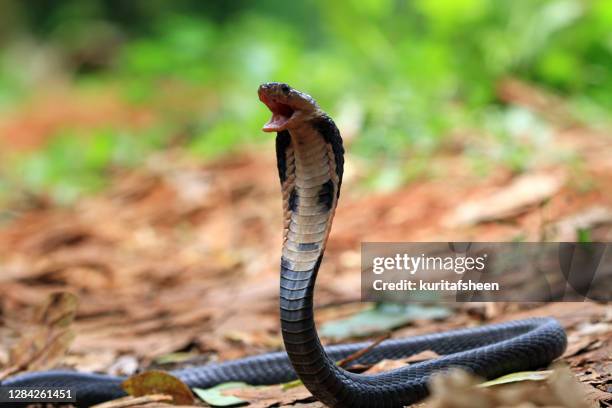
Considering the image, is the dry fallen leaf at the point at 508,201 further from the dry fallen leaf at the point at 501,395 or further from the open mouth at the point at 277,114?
the dry fallen leaf at the point at 501,395

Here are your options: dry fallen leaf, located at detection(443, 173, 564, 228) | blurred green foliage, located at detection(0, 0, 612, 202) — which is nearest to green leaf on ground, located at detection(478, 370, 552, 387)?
dry fallen leaf, located at detection(443, 173, 564, 228)

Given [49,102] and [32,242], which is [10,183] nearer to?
[32,242]

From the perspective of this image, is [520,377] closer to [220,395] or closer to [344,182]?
[220,395]

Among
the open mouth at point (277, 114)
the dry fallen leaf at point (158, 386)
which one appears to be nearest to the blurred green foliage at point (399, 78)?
the dry fallen leaf at point (158, 386)

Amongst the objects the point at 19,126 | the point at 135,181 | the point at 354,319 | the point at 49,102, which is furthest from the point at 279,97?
the point at 49,102

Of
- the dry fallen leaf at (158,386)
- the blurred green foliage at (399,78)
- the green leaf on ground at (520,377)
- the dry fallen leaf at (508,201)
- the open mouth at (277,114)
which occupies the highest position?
the blurred green foliage at (399,78)

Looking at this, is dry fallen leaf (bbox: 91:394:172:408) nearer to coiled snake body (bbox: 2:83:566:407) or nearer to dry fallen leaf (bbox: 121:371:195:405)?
dry fallen leaf (bbox: 121:371:195:405)
